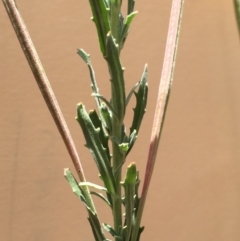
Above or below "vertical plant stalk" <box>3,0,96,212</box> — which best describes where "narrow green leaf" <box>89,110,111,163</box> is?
below

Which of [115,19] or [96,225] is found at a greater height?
[115,19]

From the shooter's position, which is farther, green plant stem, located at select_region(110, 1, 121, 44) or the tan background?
the tan background

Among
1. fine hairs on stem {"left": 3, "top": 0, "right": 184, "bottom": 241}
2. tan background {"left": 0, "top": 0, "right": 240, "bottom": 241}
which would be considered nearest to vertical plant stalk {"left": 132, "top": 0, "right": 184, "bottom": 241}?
fine hairs on stem {"left": 3, "top": 0, "right": 184, "bottom": 241}

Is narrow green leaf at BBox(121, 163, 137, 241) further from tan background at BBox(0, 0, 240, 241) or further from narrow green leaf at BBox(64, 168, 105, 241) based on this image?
tan background at BBox(0, 0, 240, 241)

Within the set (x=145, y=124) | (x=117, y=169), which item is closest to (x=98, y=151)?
(x=117, y=169)

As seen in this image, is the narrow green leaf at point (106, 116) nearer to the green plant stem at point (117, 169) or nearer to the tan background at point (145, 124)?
the green plant stem at point (117, 169)

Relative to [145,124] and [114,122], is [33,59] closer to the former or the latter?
[114,122]

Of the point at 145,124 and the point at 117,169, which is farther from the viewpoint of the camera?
the point at 145,124
